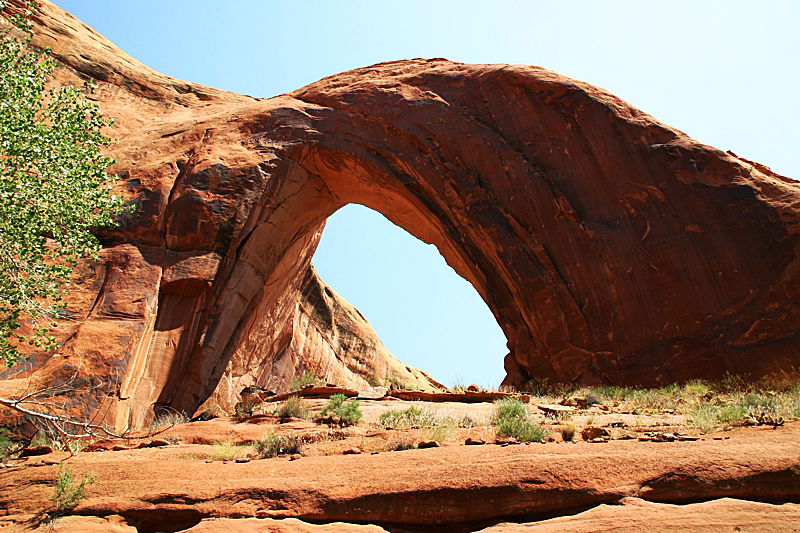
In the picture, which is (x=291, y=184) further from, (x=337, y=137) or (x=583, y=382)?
(x=583, y=382)

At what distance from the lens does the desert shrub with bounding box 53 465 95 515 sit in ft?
18.8

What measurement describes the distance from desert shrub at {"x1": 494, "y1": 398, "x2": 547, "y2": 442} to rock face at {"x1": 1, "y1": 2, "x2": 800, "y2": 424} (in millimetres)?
5415

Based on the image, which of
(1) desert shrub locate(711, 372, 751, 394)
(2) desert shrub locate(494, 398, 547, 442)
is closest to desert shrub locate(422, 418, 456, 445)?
(2) desert shrub locate(494, 398, 547, 442)

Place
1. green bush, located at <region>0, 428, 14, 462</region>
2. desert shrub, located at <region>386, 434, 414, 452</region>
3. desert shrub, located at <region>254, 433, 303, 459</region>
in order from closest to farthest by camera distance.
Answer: desert shrub, located at <region>386, 434, 414, 452</region>, desert shrub, located at <region>254, 433, 303, 459</region>, green bush, located at <region>0, 428, 14, 462</region>

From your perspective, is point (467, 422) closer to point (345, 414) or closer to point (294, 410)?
point (345, 414)

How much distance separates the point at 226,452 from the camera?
7047 millimetres

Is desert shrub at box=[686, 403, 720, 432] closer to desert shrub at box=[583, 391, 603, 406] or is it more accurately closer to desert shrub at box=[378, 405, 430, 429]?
desert shrub at box=[583, 391, 603, 406]

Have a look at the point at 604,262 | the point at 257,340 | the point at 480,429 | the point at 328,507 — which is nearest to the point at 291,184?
the point at 257,340

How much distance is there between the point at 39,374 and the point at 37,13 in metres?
12.3

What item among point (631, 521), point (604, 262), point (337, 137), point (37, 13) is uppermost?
point (37, 13)

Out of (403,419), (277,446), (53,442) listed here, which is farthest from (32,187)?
(403,419)

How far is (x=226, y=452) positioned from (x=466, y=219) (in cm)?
897

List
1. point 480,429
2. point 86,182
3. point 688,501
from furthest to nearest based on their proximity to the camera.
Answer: point 86,182 → point 480,429 → point 688,501

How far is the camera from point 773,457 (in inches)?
195
